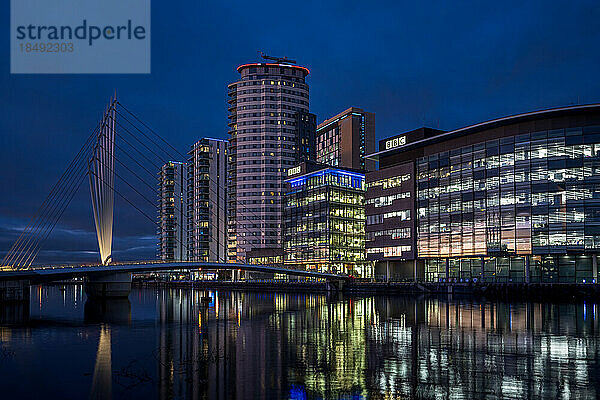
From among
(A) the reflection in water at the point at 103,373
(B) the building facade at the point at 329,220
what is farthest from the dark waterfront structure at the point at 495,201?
(A) the reflection in water at the point at 103,373

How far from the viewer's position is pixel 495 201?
393 feet

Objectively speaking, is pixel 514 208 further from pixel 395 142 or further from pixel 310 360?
pixel 310 360

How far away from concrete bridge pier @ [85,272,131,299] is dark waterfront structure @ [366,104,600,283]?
2560 inches

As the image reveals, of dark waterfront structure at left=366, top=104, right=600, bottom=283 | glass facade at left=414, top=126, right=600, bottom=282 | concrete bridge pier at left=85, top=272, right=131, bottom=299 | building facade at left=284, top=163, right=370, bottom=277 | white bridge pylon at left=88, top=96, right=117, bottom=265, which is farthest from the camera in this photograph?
building facade at left=284, top=163, right=370, bottom=277

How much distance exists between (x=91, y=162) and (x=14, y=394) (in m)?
67.5

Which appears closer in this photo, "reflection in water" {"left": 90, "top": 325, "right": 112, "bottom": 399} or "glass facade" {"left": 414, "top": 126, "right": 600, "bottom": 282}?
"reflection in water" {"left": 90, "top": 325, "right": 112, "bottom": 399}

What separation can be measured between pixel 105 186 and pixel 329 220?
4037 inches

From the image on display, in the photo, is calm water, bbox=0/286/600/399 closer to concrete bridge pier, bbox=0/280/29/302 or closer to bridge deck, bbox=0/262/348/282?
bridge deck, bbox=0/262/348/282

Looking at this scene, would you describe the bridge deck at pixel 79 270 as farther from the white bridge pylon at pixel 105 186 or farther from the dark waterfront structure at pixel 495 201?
the dark waterfront structure at pixel 495 201

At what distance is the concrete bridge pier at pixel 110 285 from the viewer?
347 ft

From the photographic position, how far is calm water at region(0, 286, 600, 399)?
23500 mm

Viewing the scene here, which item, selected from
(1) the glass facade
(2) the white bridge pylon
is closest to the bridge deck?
(2) the white bridge pylon

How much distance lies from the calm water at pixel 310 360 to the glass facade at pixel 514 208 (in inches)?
2425

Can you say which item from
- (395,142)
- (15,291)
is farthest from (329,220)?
(15,291)
